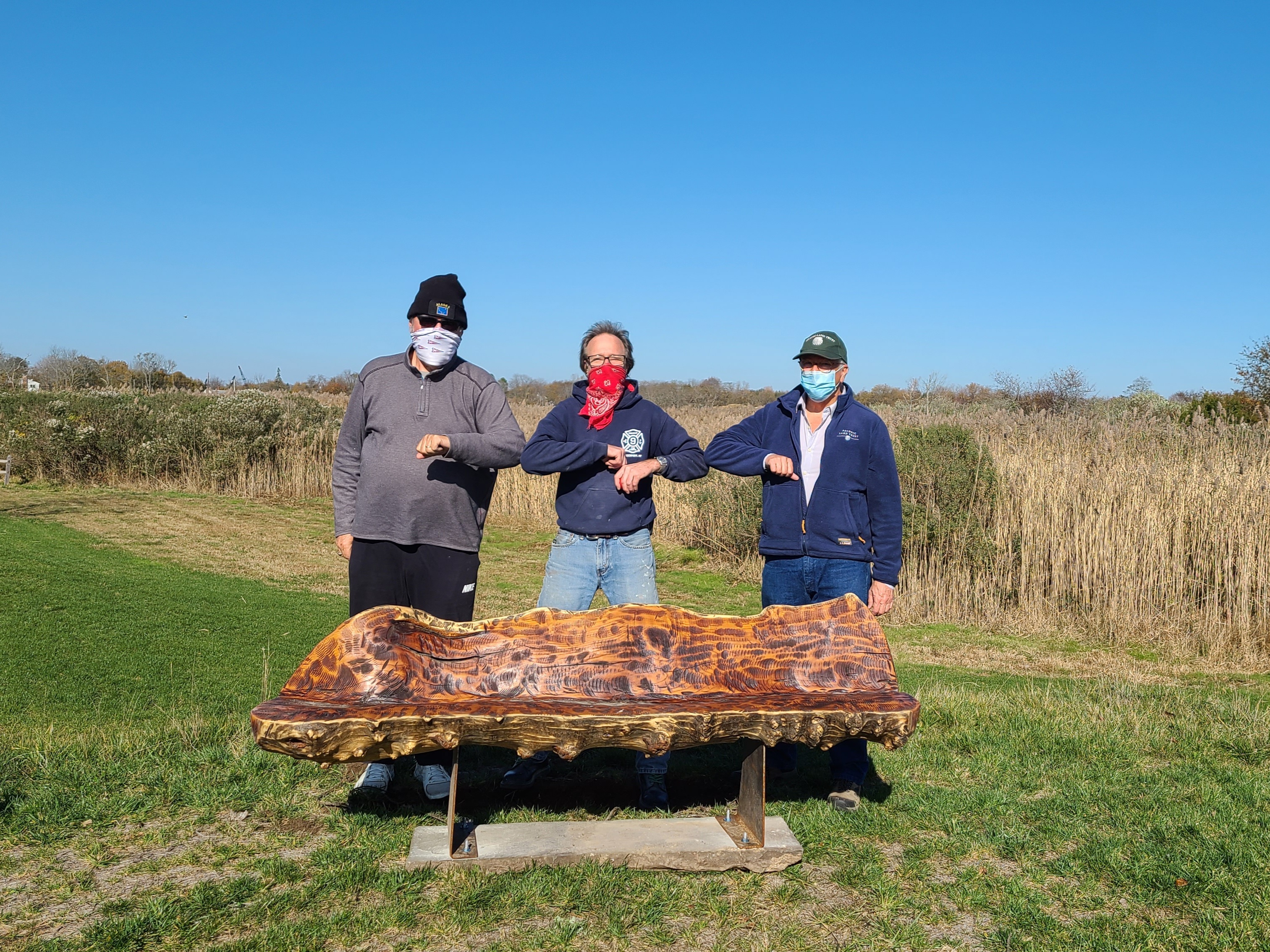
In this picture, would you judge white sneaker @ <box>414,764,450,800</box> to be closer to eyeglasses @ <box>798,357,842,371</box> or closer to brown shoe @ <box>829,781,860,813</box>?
brown shoe @ <box>829,781,860,813</box>

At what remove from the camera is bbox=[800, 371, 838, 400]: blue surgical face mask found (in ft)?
13.7

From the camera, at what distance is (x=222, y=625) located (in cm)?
813

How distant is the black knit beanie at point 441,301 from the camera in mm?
3879

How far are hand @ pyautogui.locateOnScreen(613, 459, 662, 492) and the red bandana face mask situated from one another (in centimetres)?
20

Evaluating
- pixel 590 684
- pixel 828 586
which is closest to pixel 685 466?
pixel 828 586

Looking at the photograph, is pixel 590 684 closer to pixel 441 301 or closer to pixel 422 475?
pixel 422 475

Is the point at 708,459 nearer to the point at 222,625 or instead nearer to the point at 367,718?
the point at 367,718

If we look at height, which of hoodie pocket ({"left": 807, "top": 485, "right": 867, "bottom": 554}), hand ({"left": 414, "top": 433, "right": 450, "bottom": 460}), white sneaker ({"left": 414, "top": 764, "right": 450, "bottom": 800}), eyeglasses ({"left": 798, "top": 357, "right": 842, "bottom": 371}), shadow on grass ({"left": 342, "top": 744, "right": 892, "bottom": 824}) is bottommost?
shadow on grass ({"left": 342, "top": 744, "right": 892, "bottom": 824})

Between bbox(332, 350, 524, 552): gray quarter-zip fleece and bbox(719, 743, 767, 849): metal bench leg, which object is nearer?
bbox(719, 743, 767, 849): metal bench leg

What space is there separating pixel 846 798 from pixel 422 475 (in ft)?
7.06

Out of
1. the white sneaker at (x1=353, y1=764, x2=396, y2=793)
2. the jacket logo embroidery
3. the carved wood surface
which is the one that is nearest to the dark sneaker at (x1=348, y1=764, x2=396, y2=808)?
the white sneaker at (x1=353, y1=764, x2=396, y2=793)

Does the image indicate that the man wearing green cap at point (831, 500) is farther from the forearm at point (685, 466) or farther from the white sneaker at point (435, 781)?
the white sneaker at point (435, 781)

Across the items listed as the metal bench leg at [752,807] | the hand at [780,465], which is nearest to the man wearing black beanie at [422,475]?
the hand at [780,465]

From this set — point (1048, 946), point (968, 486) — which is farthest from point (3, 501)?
point (1048, 946)
